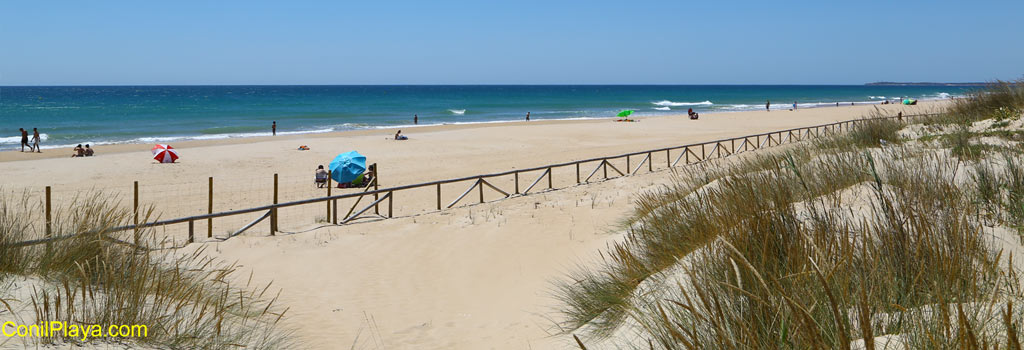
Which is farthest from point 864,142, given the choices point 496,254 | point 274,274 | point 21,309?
point 21,309

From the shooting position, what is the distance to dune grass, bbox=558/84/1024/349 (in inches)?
99.1

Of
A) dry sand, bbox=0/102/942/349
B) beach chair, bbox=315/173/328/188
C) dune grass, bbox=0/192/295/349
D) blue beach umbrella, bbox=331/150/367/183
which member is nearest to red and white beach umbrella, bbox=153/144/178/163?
dry sand, bbox=0/102/942/349

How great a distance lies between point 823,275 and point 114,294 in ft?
13.5

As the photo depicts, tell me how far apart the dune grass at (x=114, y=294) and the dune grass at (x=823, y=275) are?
2.73m

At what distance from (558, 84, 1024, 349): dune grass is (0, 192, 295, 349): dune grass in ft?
8.94

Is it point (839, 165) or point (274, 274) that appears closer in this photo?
point (839, 165)

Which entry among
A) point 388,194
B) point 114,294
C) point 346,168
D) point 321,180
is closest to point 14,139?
point 321,180

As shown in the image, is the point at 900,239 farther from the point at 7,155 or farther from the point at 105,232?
the point at 7,155

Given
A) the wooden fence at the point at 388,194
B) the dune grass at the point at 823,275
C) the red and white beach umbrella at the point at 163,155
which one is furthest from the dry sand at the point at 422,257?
the red and white beach umbrella at the point at 163,155

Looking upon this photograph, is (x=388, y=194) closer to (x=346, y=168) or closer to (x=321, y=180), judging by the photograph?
(x=346, y=168)

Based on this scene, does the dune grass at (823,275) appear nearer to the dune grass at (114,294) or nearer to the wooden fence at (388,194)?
the dune grass at (114,294)

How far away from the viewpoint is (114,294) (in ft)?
13.1

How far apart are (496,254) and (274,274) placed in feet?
10.1

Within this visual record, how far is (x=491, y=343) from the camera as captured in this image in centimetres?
595
